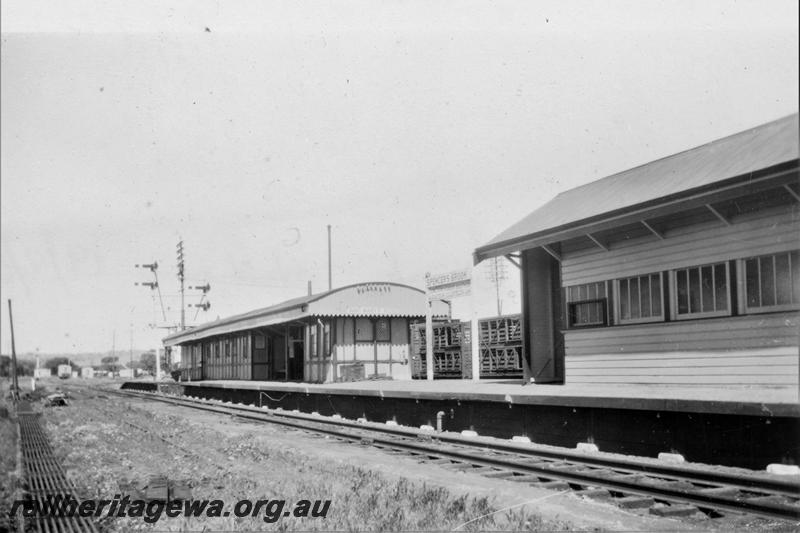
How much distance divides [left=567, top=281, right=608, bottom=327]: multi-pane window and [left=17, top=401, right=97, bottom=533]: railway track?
27.4 ft

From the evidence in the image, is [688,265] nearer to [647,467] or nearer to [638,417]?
[638,417]

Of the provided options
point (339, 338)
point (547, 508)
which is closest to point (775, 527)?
point (547, 508)

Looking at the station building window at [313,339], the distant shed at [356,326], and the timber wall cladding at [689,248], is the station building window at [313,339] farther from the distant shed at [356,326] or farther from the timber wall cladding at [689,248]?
the timber wall cladding at [689,248]

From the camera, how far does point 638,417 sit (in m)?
9.07

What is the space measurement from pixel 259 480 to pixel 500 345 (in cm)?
1036

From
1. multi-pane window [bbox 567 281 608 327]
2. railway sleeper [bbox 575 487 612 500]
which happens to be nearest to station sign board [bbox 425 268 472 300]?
multi-pane window [bbox 567 281 608 327]

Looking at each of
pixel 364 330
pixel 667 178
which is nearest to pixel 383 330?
pixel 364 330

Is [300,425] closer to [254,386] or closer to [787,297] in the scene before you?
[254,386]

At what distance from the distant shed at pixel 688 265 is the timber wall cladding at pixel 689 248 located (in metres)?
0.02

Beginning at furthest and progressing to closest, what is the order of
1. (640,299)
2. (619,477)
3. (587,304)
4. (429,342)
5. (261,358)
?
(261,358)
(429,342)
(587,304)
(640,299)
(619,477)

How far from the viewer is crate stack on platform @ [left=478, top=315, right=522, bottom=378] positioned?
57.3 ft

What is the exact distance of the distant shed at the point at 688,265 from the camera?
8.98 metres

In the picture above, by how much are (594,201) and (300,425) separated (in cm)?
769

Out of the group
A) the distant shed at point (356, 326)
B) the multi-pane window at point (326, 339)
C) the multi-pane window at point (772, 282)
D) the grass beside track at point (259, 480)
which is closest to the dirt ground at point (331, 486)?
the grass beside track at point (259, 480)
